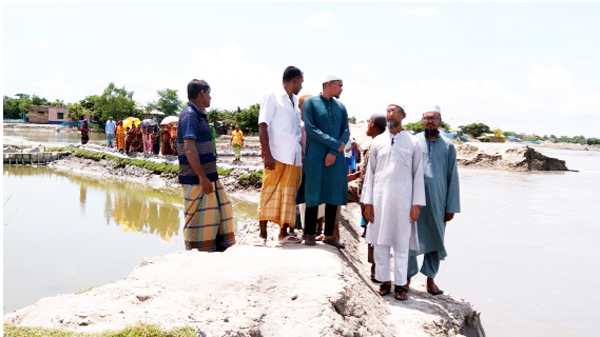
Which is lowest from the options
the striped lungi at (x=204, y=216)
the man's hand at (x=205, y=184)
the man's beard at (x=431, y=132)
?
the striped lungi at (x=204, y=216)

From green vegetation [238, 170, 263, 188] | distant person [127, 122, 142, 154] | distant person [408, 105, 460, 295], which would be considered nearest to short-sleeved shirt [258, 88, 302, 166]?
distant person [408, 105, 460, 295]

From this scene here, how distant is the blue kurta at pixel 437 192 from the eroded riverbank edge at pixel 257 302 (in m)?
0.58

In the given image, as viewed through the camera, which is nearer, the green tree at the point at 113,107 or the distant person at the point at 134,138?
the distant person at the point at 134,138

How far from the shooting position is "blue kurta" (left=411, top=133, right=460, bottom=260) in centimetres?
466

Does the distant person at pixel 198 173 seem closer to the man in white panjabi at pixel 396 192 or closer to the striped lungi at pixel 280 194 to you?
the striped lungi at pixel 280 194

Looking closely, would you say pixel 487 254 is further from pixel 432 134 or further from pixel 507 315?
pixel 432 134

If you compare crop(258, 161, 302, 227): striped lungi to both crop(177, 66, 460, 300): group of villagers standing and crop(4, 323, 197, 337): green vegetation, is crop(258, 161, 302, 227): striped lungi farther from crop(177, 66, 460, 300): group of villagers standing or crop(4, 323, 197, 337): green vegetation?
crop(4, 323, 197, 337): green vegetation

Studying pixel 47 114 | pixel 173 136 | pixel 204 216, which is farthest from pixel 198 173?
pixel 47 114

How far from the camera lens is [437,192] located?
4.67 m

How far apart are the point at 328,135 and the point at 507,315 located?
120 inches

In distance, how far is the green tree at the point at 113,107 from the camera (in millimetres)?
58719

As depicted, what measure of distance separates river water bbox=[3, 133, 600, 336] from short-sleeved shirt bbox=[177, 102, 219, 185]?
2.82 meters

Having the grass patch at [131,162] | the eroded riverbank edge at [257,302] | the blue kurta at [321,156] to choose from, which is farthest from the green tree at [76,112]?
the eroded riverbank edge at [257,302]

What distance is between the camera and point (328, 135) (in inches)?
189
